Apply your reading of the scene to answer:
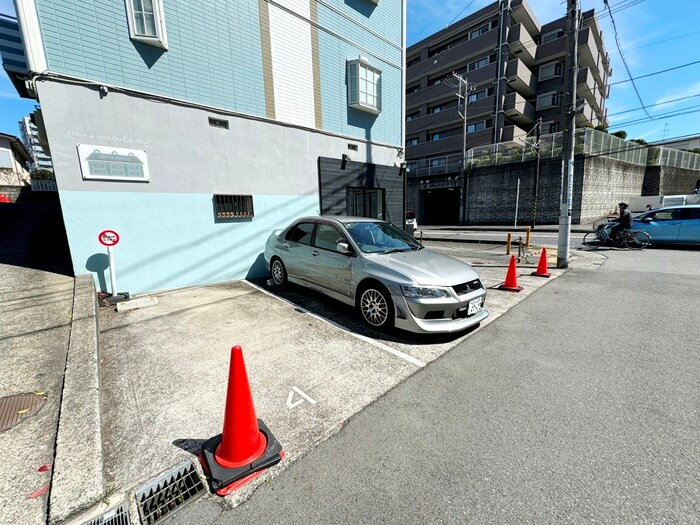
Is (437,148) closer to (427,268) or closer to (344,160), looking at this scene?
(344,160)

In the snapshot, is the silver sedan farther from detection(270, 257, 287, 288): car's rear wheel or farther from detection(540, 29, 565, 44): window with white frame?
detection(540, 29, 565, 44): window with white frame

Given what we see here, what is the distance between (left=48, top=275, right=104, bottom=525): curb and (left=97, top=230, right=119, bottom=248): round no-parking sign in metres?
2.28

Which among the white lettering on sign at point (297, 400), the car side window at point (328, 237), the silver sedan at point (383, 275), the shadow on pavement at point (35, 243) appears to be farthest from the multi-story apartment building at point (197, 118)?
the white lettering on sign at point (297, 400)

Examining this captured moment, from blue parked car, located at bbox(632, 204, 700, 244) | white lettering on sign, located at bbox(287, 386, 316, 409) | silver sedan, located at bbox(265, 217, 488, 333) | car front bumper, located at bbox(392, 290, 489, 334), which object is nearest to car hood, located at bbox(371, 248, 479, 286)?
silver sedan, located at bbox(265, 217, 488, 333)

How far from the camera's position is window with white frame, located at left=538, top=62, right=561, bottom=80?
26.8 m

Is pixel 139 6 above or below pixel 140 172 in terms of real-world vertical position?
above

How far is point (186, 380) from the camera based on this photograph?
116 inches

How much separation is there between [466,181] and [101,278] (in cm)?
2562

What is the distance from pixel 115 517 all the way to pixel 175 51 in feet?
23.4

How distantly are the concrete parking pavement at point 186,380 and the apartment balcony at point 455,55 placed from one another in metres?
31.2

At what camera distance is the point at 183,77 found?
582 cm

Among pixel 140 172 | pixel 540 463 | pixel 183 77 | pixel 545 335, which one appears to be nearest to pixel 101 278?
pixel 140 172

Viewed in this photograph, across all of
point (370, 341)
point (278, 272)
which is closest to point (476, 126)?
point (278, 272)

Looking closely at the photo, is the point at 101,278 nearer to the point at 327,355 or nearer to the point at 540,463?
the point at 327,355
